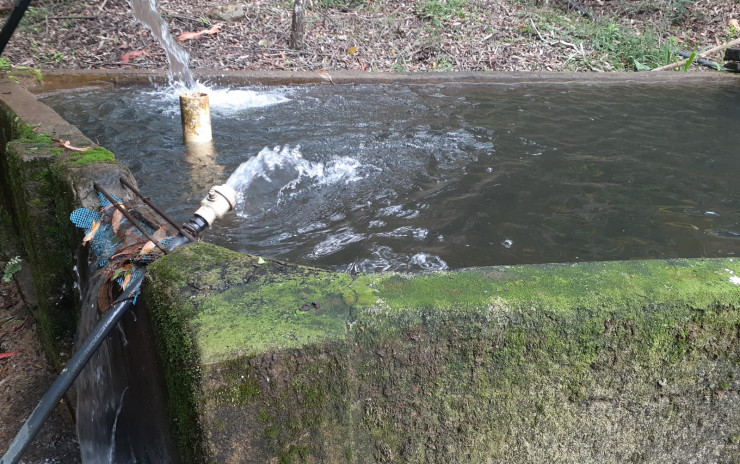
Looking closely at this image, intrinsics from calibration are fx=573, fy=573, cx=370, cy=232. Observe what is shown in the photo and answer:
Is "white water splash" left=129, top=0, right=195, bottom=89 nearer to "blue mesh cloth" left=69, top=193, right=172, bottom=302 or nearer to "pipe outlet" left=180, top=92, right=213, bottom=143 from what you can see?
"pipe outlet" left=180, top=92, right=213, bottom=143

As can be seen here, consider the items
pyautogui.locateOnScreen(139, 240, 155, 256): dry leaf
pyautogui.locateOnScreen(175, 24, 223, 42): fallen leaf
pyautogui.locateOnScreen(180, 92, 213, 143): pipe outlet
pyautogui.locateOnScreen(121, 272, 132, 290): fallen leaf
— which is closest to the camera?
pyautogui.locateOnScreen(121, 272, 132, 290): fallen leaf

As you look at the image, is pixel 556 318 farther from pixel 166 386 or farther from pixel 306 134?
pixel 306 134

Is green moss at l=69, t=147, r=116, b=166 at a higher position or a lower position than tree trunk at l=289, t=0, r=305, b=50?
lower

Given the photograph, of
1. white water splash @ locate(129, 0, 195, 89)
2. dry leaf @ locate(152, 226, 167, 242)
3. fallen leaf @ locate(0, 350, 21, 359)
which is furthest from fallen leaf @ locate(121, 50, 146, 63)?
dry leaf @ locate(152, 226, 167, 242)

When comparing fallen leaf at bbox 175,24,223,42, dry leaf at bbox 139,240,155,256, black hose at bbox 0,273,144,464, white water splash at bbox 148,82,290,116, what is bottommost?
white water splash at bbox 148,82,290,116

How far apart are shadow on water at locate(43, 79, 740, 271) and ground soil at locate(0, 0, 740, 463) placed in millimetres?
1680

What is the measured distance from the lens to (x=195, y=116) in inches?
213

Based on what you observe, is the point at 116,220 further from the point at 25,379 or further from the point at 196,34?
the point at 196,34

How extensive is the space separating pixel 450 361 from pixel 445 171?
3.54 m

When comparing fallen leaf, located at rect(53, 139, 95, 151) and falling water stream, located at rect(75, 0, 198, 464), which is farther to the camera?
fallen leaf, located at rect(53, 139, 95, 151)

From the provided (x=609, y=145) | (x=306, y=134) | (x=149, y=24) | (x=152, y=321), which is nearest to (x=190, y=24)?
(x=149, y=24)

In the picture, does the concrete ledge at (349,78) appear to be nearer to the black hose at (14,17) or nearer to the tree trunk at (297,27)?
the tree trunk at (297,27)

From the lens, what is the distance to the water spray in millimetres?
1661

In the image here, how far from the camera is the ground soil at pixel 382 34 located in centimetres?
902
